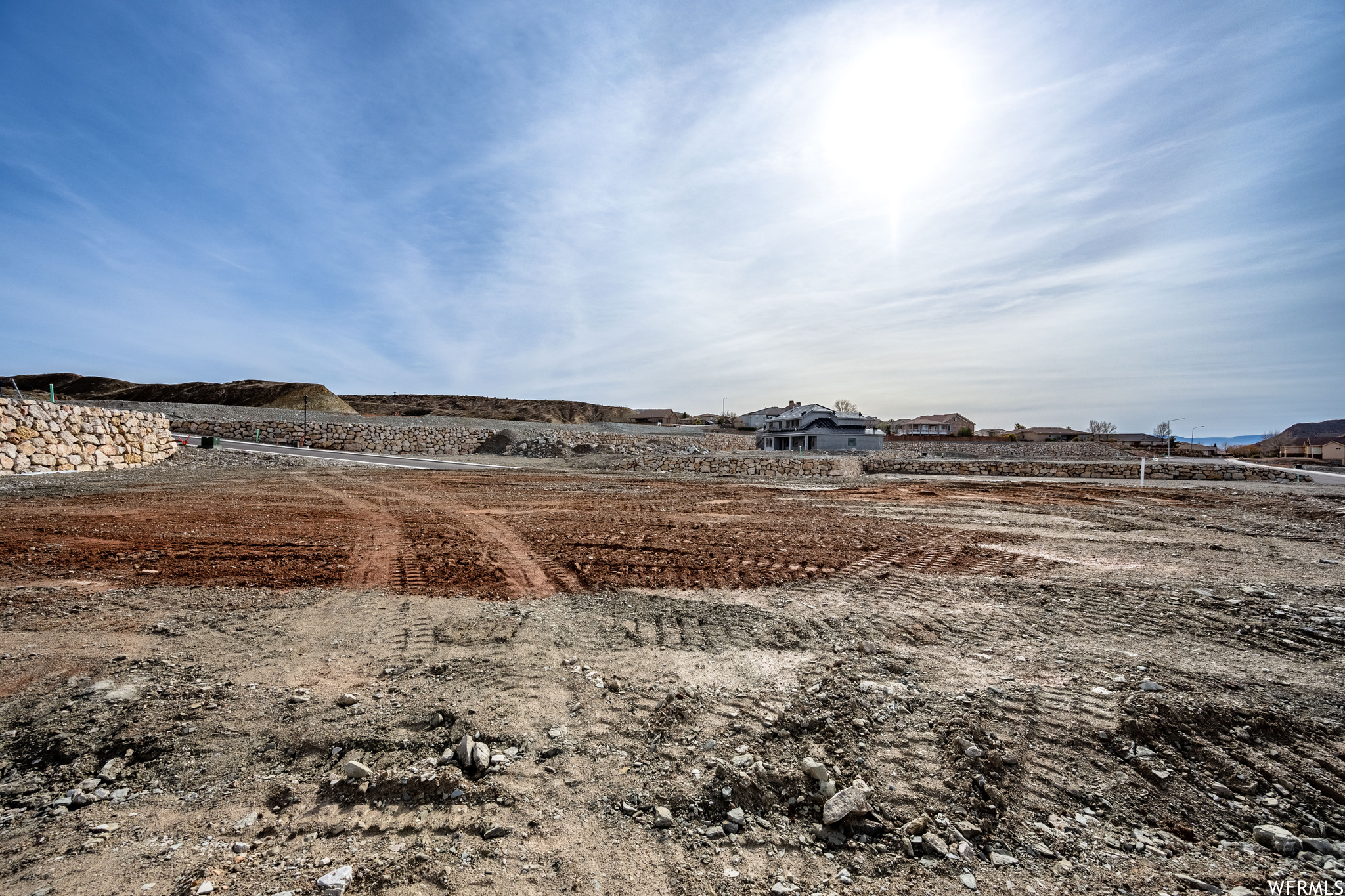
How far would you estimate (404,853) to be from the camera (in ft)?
8.04

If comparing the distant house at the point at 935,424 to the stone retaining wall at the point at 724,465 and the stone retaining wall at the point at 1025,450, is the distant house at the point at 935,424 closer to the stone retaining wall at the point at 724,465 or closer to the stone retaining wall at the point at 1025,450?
the stone retaining wall at the point at 1025,450

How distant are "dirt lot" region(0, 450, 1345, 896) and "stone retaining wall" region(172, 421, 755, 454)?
28.0 m

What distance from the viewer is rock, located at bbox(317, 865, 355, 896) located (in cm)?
221

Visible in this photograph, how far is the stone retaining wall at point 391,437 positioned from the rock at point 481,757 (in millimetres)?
30666

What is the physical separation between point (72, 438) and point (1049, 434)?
115152mm

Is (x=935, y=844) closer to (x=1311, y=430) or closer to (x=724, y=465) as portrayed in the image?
(x=724, y=465)

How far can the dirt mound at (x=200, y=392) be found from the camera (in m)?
63.7

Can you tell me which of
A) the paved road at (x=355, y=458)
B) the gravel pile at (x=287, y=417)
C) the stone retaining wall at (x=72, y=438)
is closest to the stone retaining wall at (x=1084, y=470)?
the paved road at (x=355, y=458)

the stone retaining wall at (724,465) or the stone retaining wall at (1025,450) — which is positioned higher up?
the stone retaining wall at (1025,450)

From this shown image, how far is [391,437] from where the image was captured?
115 ft

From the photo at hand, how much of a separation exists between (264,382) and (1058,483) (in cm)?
9105

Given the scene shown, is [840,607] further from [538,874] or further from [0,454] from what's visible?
[0,454]

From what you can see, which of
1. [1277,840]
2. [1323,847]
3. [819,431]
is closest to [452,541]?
[1277,840]

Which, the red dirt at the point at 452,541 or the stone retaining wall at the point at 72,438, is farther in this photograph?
the stone retaining wall at the point at 72,438
